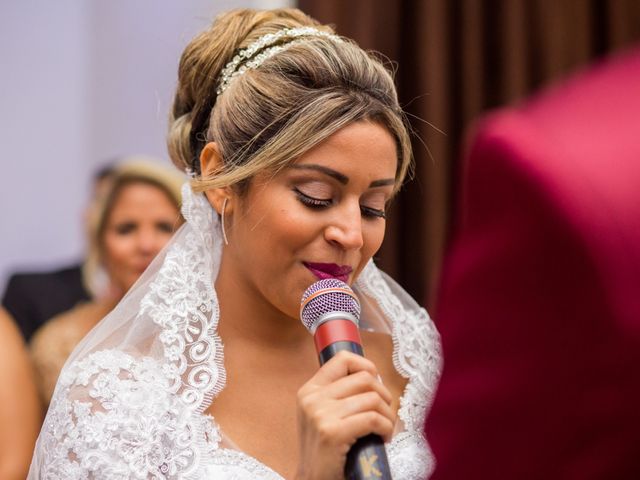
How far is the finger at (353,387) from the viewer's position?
3.75 ft

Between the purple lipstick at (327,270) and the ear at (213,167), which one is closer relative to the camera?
the purple lipstick at (327,270)

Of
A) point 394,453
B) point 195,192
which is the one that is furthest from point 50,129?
point 394,453

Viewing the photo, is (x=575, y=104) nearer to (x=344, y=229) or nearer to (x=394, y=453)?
(x=344, y=229)

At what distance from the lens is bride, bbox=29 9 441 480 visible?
153 cm

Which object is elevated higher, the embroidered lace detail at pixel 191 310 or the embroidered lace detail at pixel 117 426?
the embroidered lace detail at pixel 191 310

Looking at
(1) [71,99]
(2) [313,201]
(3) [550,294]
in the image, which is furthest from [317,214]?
(1) [71,99]

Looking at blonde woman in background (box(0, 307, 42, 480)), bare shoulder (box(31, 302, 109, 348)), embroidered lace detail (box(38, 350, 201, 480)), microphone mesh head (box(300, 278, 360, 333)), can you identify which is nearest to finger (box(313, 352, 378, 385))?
microphone mesh head (box(300, 278, 360, 333))

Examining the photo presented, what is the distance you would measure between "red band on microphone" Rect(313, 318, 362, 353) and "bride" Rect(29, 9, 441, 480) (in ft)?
0.92

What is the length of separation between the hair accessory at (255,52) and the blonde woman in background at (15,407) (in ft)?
2.91

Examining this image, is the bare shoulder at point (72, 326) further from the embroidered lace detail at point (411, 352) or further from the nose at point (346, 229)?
the nose at point (346, 229)

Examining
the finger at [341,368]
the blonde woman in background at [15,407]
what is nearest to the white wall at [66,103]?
the blonde woman in background at [15,407]

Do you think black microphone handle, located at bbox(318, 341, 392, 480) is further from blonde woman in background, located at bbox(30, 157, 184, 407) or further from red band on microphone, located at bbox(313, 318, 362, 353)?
blonde woman in background, located at bbox(30, 157, 184, 407)

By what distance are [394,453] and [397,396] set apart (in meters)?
0.14

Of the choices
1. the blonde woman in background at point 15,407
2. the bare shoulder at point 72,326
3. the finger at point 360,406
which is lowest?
the blonde woman in background at point 15,407
